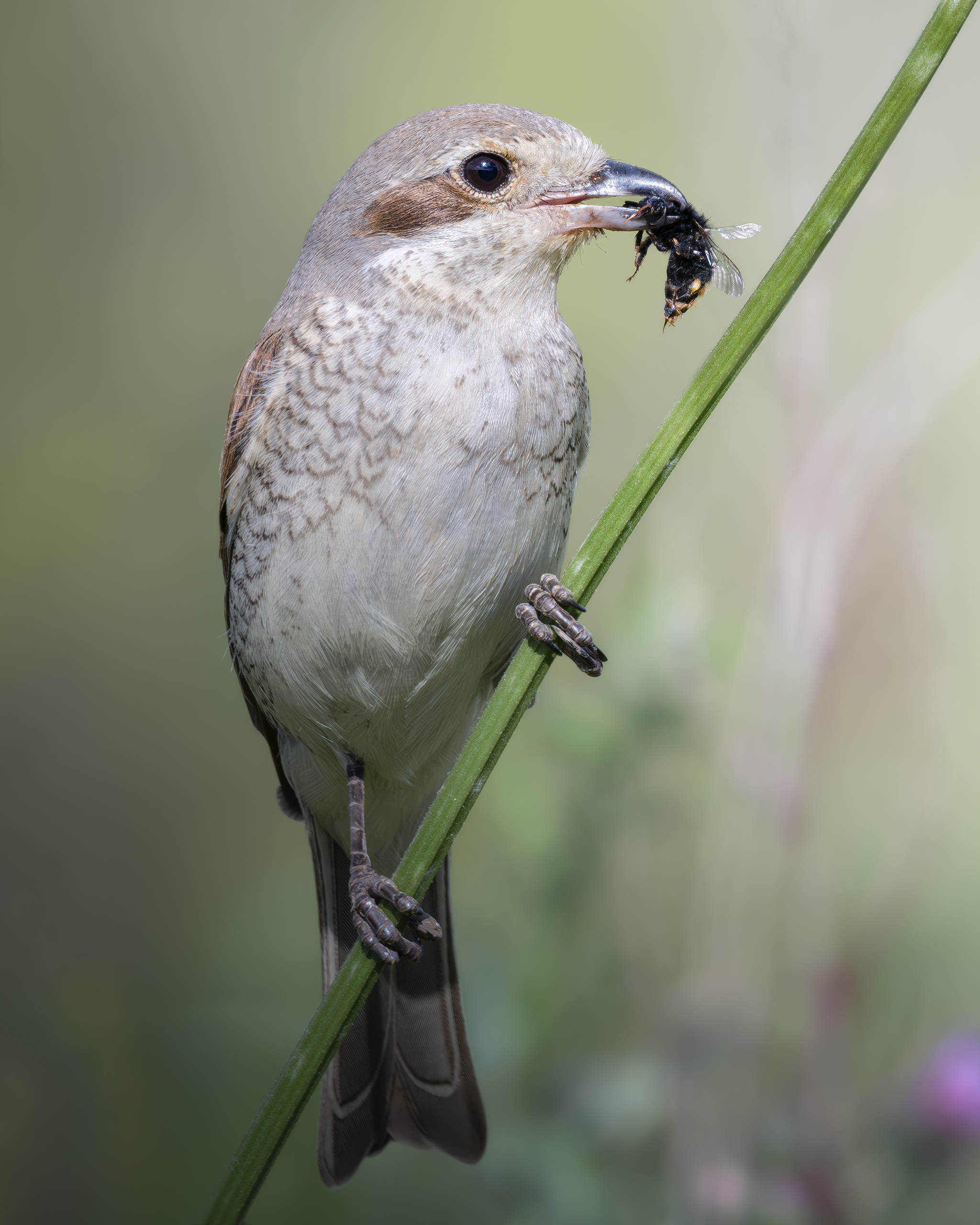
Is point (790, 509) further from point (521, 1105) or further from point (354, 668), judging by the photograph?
point (521, 1105)

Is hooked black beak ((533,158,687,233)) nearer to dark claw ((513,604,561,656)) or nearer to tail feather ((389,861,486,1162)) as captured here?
dark claw ((513,604,561,656))

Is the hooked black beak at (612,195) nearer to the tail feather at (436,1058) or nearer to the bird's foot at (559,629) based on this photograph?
the bird's foot at (559,629)

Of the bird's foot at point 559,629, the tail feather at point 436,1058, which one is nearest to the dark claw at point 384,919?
the tail feather at point 436,1058

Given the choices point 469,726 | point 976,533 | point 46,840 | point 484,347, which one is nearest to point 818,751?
point 469,726

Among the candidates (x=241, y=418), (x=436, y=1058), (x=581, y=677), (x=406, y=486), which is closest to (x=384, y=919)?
(x=436, y=1058)

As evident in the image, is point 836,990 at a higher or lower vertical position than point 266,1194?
higher
